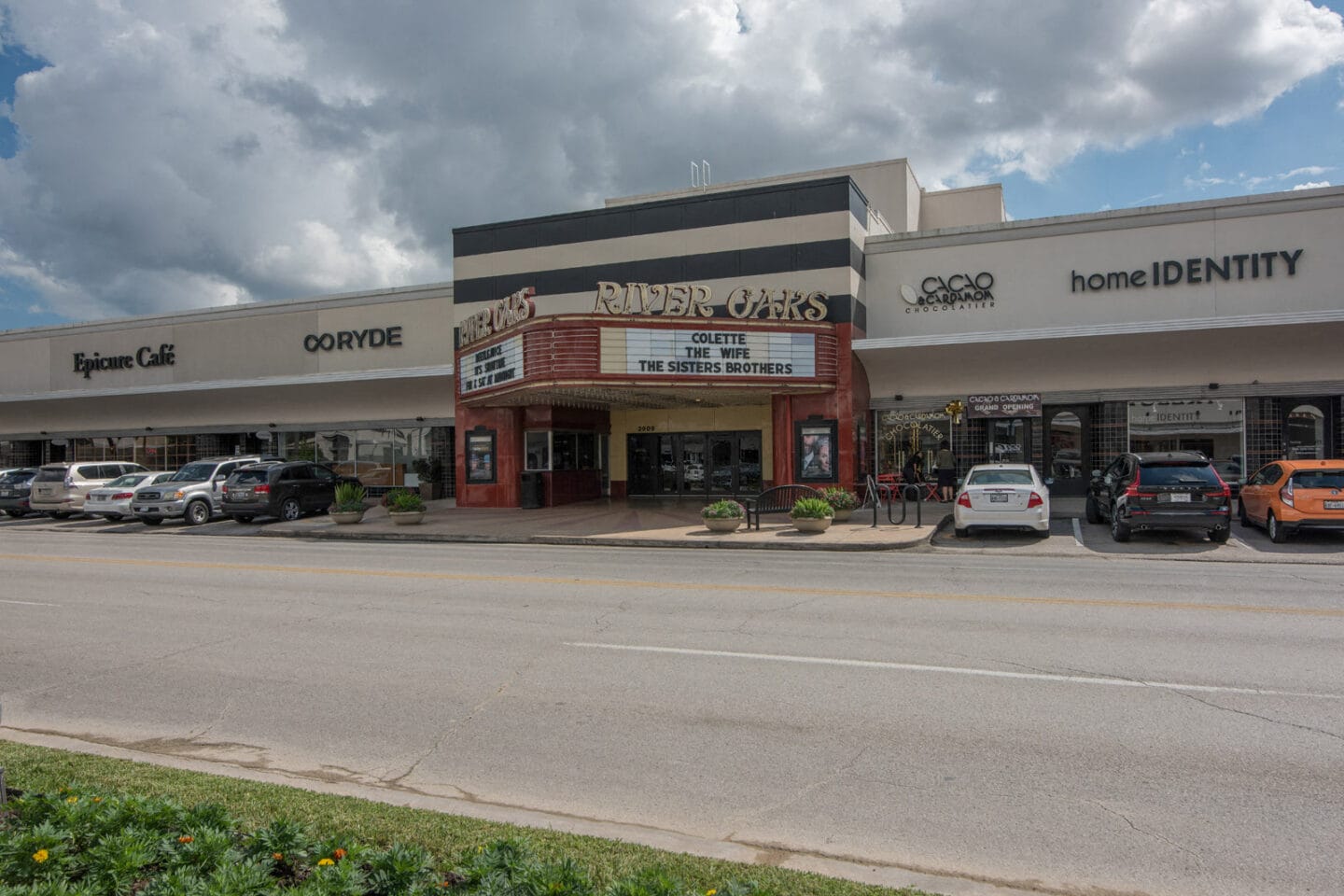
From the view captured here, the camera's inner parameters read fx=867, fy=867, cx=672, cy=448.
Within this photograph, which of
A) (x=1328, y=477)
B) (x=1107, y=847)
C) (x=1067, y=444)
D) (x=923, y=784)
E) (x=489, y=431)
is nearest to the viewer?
(x=1107, y=847)

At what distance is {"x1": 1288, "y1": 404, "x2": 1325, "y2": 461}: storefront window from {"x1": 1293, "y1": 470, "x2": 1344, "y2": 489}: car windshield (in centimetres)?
738

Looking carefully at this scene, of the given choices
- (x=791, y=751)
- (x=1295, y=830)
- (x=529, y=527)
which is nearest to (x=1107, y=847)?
(x=1295, y=830)

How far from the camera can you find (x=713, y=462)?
27859 mm

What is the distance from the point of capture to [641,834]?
4.28 m

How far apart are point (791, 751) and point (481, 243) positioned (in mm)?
24705

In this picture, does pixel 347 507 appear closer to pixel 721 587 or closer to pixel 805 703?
pixel 721 587

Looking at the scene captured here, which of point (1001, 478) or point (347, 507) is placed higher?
point (1001, 478)

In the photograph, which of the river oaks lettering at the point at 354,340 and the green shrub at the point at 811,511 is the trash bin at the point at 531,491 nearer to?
the river oaks lettering at the point at 354,340

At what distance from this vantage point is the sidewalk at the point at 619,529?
1759 centimetres

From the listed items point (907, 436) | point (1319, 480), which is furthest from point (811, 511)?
point (1319, 480)

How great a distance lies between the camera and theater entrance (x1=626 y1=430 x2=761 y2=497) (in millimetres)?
27312

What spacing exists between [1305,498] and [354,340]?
28468mm

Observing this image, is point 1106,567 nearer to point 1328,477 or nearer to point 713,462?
point 1328,477

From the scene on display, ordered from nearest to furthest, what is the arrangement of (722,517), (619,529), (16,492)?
(722,517) < (619,529) < (16,492)
